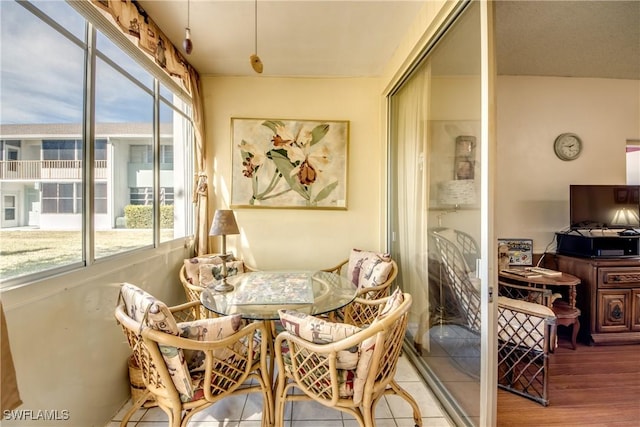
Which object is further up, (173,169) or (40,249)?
(173,169)

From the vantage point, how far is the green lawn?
47.3 inches

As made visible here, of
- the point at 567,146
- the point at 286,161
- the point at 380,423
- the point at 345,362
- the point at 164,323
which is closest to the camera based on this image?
the point at 164,323

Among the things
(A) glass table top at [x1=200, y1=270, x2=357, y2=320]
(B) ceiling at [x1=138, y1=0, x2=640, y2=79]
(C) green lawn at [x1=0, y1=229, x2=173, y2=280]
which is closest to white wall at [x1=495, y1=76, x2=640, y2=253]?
(B) ceiling at [x1=138, y1=0, x2=640, y2=79]

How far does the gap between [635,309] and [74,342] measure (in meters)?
4.50

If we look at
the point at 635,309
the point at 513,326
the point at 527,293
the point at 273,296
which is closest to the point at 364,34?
the point at 273,296

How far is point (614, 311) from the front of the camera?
2506mm

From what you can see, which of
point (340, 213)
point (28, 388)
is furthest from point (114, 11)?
point (340, 213)

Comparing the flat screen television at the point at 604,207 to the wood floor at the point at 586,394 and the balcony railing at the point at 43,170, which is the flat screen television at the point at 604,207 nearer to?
the wood floor at the point at 586,394

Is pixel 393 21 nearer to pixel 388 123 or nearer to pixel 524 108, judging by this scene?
pixel 388 123

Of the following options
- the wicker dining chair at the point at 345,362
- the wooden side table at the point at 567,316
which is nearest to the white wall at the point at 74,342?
the wicker dining chair at the point at 345,362

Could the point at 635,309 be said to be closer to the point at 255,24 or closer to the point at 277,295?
the point at 277,295

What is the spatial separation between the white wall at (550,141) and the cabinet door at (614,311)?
0.64 m

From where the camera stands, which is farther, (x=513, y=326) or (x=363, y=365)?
(x=513, y=326)

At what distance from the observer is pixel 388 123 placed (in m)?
2.95
